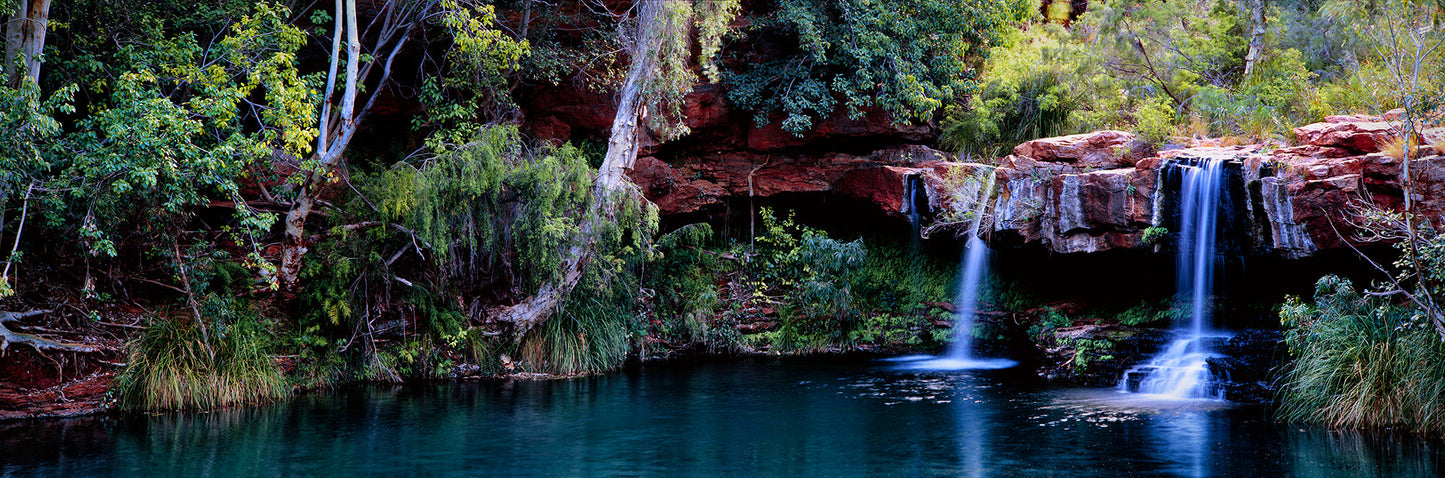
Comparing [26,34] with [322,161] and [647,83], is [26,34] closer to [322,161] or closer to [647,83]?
[322,161]

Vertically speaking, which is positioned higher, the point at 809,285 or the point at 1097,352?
the point at 809,285

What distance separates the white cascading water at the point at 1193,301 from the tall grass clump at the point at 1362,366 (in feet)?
6.20

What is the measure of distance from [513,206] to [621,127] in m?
3.23

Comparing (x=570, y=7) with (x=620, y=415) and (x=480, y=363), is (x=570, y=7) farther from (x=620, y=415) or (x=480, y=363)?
(x=620, y=415)

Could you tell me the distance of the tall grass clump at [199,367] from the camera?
12.3m

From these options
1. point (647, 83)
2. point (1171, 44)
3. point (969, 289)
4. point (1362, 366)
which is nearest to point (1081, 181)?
point (969, 289)

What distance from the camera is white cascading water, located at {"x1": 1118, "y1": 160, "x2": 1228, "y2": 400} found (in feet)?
44.6

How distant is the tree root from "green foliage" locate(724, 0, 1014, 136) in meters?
12.2

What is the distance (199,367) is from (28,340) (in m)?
1.94

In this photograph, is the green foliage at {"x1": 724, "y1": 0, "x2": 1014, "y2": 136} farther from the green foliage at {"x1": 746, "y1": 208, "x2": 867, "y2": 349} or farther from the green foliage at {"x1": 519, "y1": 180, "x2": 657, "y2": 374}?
the green foliage at {"x1": 519, "y1": 180, "x2": 657, "y2": 374}

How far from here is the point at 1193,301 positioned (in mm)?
15477

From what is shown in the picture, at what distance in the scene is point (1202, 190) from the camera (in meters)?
→ 14.7

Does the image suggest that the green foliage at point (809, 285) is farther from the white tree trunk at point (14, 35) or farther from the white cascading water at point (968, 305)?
the white tree trunk at point (14, 35)

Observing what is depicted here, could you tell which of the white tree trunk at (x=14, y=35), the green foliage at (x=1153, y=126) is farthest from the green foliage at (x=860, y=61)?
the white tree trunk at (x=14, y=35)
